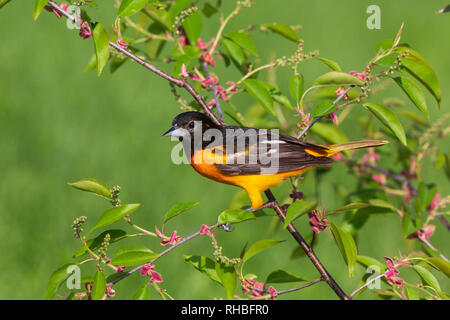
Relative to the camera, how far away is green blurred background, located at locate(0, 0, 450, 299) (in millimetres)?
4871

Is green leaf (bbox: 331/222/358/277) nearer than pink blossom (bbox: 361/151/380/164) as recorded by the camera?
Yes

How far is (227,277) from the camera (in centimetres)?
220

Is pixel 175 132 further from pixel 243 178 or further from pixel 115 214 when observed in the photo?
pixel 115 214

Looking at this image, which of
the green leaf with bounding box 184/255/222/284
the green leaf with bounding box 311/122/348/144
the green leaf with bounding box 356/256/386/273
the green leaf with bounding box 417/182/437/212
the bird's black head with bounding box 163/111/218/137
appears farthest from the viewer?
the green leaf with bounding box 311/122/348/144

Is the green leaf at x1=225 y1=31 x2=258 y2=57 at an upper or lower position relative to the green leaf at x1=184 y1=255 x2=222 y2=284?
upper

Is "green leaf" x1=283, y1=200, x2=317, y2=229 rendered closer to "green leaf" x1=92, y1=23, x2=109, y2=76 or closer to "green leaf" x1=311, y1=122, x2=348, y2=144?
"green leaf" x1=92, y1=23, x2=109, y2=76

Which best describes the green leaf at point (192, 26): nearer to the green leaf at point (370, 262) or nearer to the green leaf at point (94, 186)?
the green leaf at point (94, 186)

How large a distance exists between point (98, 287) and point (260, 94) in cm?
118

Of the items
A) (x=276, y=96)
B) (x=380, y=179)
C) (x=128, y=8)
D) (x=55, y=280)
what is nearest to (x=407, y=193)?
(x=380, y=179)

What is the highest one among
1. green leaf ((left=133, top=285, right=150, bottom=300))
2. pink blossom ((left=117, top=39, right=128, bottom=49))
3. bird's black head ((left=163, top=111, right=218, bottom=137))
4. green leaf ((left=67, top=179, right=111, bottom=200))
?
pink blossom ((left=117, top=39, right=128, bottom=49))

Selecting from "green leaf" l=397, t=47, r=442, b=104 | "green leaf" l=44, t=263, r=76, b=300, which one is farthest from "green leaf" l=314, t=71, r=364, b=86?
"green leaf" l=44, t=263, r=76, b=300

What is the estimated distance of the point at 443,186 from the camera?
235 inches

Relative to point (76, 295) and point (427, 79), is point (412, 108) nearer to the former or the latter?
point (427, 79)

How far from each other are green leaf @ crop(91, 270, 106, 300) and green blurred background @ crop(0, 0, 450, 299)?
1957 mm
